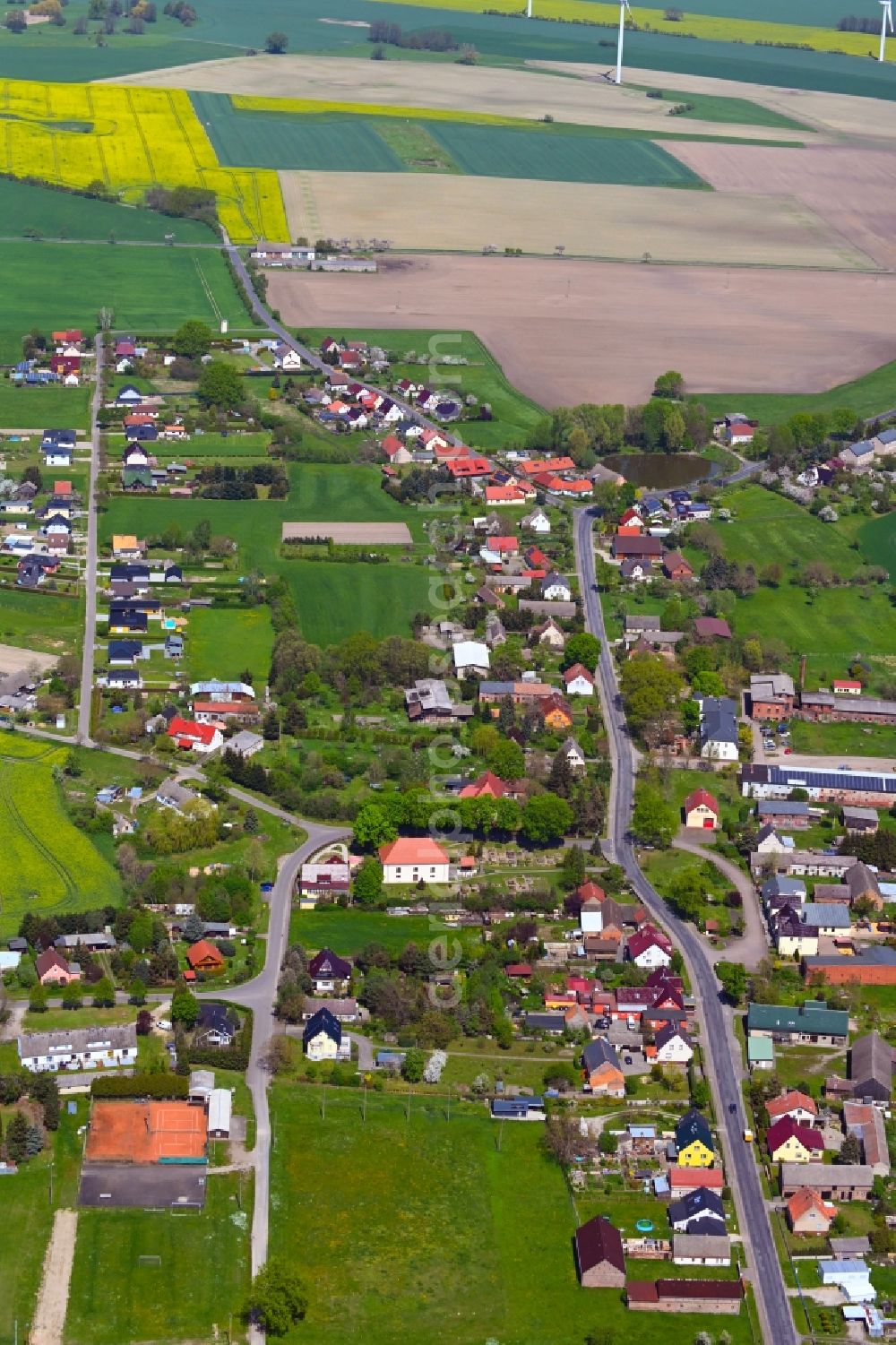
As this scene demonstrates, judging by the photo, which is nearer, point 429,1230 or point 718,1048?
point 429,1230

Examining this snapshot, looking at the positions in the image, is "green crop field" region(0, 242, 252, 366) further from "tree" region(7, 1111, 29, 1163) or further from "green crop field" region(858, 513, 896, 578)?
"tree" region(7, 1111, 29, 1163)

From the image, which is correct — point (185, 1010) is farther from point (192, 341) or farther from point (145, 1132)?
point (192, 341)

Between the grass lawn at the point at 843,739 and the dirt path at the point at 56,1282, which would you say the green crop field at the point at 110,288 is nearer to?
the grass lawn at the point at 843,739

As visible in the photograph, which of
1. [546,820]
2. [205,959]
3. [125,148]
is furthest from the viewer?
[125,148]

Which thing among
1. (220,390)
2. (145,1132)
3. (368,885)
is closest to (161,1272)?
(145,1132)

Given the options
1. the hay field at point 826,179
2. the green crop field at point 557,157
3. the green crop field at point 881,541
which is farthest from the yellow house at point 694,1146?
the green crop field at point 557,157

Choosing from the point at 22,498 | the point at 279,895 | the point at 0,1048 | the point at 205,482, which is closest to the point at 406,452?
the point at 205,482

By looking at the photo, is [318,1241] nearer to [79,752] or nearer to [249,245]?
[79,752]
